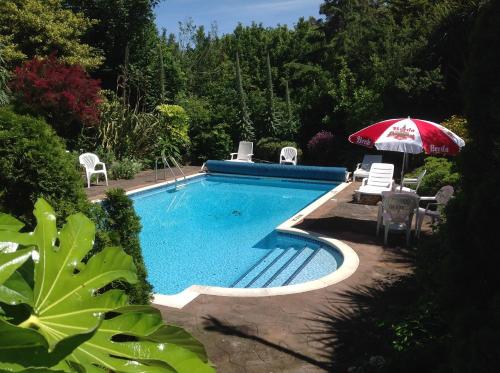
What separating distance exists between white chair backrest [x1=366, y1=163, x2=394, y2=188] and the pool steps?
3513mm

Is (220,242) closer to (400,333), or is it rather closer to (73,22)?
(400,333)

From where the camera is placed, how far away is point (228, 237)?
31.2 ft

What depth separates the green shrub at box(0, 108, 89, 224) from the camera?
151 inches

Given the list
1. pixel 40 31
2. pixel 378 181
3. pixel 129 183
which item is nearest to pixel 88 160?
pixel 129 183

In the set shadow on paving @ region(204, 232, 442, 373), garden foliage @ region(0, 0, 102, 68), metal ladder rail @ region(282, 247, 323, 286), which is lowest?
metal ladder rail @ region(282, 247, 323, 286)

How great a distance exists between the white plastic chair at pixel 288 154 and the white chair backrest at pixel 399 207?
889 centimetres

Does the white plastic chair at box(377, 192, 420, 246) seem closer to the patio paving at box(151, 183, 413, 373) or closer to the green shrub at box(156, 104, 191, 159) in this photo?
the patio paving at box(151, 183, 413, 373)

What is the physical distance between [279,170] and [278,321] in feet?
34.8

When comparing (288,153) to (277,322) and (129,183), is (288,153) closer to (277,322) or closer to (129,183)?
(129,183)

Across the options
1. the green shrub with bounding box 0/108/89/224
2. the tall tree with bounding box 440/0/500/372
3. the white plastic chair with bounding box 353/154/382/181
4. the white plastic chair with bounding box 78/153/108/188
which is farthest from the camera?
the white plastic chair with bounding box 353/154/382/181

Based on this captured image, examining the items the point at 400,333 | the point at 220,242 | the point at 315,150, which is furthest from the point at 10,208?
the point at 315,150

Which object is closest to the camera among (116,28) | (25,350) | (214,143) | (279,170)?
(25,350)

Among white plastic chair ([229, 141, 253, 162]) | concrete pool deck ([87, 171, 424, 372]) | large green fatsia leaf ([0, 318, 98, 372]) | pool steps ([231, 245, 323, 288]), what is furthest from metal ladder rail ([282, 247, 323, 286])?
white plastic chair ([229, 141, 253, 162])

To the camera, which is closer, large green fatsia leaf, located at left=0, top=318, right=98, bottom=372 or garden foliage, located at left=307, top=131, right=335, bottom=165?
large green fatsia leaf, located at left=0, top=318, right=98, bottom=372
